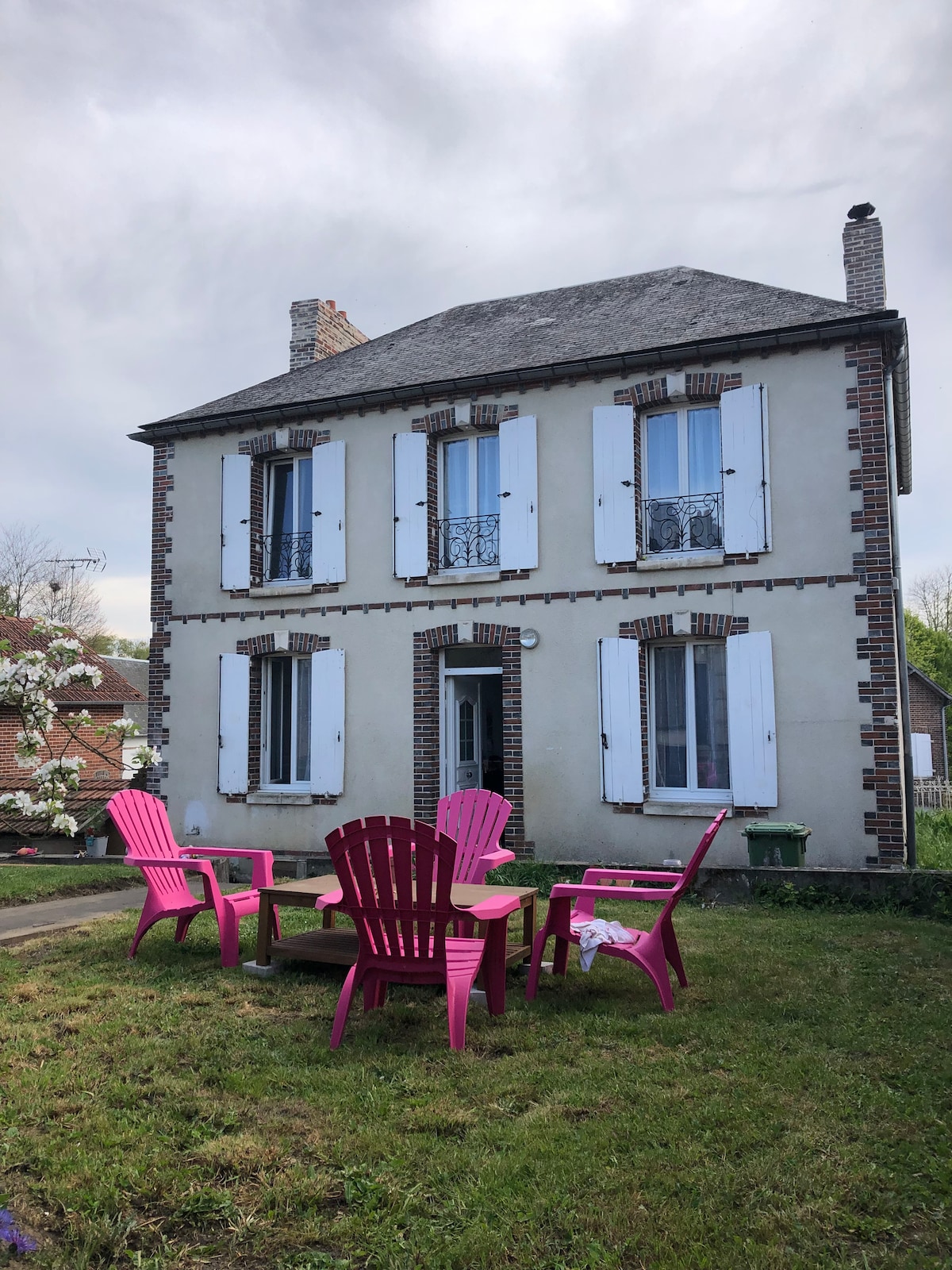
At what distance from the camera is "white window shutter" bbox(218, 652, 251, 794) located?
11.2 meters

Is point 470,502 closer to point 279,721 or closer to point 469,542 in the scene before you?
point 469,542

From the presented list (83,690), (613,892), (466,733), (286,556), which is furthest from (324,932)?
(83,690)

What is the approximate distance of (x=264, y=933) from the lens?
5.52m

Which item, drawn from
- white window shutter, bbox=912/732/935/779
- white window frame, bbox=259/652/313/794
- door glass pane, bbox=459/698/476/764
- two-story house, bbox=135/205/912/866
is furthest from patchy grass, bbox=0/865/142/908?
white window shutter, bbox=912/732/935/779

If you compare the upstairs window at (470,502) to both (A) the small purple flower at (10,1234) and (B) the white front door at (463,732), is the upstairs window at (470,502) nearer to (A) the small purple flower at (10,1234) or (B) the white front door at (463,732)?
(B) the white front door at (463,732)

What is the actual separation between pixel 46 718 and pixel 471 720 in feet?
26.1

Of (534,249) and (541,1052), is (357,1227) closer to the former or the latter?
(541,1052)

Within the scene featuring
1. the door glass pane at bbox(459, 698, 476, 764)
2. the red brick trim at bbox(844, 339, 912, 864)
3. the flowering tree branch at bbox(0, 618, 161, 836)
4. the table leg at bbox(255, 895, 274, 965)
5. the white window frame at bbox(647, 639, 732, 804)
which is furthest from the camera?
the door glass pane at bbox(459, 698, 476, 764)

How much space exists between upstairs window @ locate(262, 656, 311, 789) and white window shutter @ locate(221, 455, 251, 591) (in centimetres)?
109

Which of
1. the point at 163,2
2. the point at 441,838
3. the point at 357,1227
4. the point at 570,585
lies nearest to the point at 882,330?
the point at 570,585

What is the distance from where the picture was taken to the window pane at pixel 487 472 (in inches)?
423

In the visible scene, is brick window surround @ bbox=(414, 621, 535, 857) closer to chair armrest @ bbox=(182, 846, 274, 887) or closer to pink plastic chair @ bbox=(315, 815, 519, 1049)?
chair armrest @ bbox=(182, 846, 274, 887)

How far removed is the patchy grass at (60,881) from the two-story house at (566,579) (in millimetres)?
1729

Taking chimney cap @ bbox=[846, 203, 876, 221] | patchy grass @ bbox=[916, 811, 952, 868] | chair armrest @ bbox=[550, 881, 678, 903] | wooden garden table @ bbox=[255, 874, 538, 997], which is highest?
chimney cap @ bbox=[846, 203, 876, 221]
